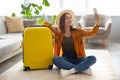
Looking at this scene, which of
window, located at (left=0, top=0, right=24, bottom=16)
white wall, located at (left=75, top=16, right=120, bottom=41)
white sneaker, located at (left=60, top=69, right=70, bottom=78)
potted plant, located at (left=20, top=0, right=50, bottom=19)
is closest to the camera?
white sneaker, located at (left=60, top=69, right=70, bottom=78)

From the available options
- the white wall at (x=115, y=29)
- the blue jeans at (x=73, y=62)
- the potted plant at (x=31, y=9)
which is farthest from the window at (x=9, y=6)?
the blue jeans at (x=73, y=62)

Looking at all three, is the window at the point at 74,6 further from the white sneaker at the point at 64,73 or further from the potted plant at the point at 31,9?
the white sneaker at the point at 64,73

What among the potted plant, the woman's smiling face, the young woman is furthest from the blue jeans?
the potted plant

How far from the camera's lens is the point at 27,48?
2969mm

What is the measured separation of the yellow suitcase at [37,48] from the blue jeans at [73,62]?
0.17m

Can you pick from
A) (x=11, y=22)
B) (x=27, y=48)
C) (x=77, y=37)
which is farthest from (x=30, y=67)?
(x=11, y=22)

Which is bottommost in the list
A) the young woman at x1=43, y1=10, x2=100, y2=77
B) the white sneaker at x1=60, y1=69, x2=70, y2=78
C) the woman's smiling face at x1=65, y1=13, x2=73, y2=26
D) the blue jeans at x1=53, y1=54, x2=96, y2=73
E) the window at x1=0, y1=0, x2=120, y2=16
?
the white sneaker at x1=60, y1=69, x2=70, y2=78

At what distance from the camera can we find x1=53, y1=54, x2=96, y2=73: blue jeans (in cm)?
274

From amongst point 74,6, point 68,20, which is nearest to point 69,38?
point 68,20

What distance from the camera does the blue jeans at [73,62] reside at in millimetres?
2742

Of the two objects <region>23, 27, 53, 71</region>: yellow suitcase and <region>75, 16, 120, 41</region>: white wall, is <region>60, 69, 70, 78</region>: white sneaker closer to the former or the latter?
<region>23, 27, 53, 71</region>: yellow suitcase

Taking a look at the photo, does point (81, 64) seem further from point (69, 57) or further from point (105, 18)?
point (105, 18)

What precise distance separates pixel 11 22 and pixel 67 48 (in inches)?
87.0

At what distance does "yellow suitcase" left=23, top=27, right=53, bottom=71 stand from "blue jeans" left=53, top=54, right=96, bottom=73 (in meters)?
0.17
